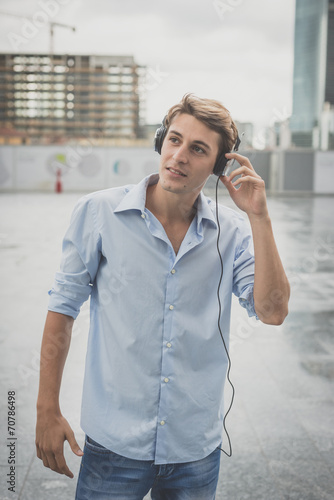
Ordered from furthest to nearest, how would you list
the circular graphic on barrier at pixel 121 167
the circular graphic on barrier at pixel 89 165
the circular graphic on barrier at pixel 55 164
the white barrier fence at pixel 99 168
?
the circular graphic on barrier at pixel 121 167, the circular graphic on barrier at pixel 89 165, the circular graphic on barrier at pixel 55 164, the white barrier fence at pixel 99 168

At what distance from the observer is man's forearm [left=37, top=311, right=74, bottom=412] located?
1575 millimetres

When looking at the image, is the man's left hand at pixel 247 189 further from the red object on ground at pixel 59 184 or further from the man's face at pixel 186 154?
the red object on ground at pixel 59 184

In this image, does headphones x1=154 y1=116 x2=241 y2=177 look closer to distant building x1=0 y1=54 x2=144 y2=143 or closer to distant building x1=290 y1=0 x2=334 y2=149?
distant building x1=290 y1=0 x2=334 y2=149

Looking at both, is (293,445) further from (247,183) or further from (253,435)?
(247,183)

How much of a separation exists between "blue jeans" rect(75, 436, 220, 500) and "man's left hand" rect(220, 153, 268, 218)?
2.63ft

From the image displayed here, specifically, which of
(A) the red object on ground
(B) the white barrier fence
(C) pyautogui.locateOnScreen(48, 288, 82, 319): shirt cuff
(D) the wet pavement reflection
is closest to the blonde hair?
(C) pyautogui.locateOnScreen(48, 288, 82, 319): shirt cuff

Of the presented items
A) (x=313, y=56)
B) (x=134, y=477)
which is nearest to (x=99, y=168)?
(x=134, y=477)

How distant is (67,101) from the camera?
152 m

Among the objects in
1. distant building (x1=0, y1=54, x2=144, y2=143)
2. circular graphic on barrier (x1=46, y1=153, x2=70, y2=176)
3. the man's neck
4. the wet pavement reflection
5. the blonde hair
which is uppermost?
distant building (x1=0, y1=54, x2=144, y2=143)

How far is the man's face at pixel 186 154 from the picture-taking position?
1.57 metres

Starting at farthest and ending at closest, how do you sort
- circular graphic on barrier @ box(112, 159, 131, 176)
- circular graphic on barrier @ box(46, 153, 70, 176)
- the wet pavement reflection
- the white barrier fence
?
circular graphic on barrier @ box(112, 159, 131, 176) < circular graphic on barrier @ box(46, 153, 70, 176) < the white barrier fence < the wet pavement reflection

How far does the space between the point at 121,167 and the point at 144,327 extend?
30.3 m

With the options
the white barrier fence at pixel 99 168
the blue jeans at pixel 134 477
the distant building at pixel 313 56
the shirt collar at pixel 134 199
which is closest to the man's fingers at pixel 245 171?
the shirt collar at pixel 134 199

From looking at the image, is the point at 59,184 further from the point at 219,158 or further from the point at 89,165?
the point at 219,158
